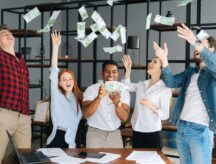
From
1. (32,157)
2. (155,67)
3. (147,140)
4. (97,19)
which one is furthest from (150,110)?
(97,19)

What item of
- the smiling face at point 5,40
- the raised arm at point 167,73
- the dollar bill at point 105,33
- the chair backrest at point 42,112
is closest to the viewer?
the raised arm at point 167,73

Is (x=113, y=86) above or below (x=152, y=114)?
above

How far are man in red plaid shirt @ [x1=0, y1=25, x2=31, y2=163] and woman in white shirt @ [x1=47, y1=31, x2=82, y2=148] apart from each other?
0.27m

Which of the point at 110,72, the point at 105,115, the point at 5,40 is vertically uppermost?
the point at 5,40

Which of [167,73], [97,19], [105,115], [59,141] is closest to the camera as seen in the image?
[167,73]

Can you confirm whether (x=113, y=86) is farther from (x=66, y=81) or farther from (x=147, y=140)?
(x=147, y=140)

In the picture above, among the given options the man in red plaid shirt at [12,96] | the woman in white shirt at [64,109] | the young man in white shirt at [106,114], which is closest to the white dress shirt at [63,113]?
the woman in white shirt at [64,109]

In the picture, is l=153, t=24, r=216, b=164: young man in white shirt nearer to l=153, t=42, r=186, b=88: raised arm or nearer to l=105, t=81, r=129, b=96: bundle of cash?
l=153, t=42, r=186, b=88: raised arm

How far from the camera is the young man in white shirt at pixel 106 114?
2.68m

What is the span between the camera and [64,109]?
2.69m

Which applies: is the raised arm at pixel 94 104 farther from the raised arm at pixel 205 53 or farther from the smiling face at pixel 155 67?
the raised arm at pixel 205 53

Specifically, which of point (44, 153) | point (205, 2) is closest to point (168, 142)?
point (205, 2)

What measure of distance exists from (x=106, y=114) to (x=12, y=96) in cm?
77

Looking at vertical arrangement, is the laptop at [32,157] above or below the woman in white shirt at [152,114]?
below
